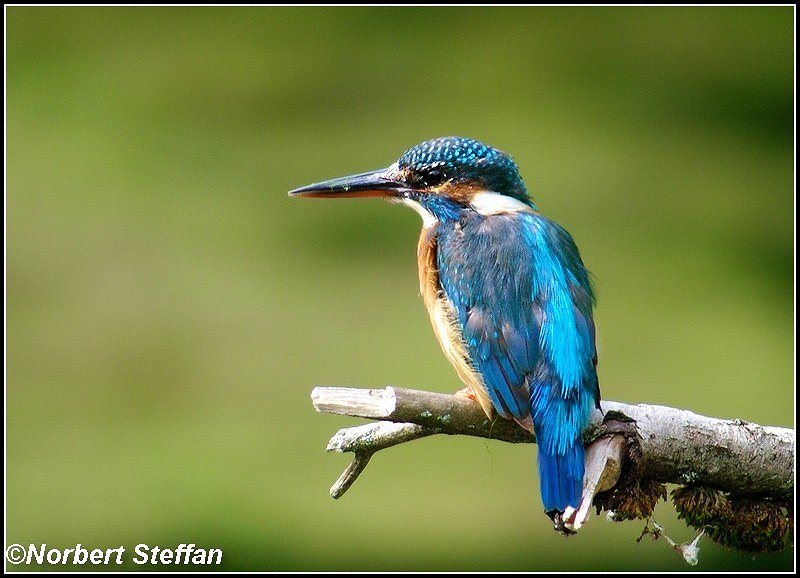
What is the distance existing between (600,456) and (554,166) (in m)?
3.46

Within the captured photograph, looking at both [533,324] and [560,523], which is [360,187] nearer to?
[533,324]

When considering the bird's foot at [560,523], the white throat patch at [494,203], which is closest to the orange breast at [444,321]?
the white throat patch at [494,203]

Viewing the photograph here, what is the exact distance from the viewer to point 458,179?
7.06 ft

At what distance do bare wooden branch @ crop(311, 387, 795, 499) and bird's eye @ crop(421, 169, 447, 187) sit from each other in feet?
1.71

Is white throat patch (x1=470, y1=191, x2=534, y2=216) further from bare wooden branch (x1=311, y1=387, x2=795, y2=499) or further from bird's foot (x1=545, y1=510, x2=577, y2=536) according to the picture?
bird's foot (x1=545, y1=510, x2=577, y2=536)

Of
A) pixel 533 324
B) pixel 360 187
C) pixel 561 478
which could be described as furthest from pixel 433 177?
pixel 561 478

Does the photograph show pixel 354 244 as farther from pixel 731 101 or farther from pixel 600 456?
pixel 600 456

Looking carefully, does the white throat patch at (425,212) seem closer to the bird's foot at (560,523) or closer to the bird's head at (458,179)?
the bird's head at (458,179)

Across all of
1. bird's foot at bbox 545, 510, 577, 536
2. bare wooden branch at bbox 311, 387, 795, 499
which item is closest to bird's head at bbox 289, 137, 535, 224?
bare wooden branch at bbox 311, 387, 795, 499

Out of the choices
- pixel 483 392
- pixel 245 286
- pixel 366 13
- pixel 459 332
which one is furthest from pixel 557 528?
pixel 366 13

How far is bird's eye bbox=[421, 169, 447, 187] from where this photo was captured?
7.09 feet

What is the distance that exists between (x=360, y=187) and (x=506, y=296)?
473 mm

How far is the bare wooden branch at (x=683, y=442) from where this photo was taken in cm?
180

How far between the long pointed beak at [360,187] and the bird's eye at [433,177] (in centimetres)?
5
